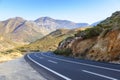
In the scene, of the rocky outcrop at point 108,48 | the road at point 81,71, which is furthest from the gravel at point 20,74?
the rocky outcrop at point 108,48

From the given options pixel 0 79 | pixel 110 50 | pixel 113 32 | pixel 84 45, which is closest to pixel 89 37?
pixel 84 45

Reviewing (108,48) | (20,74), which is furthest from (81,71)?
(108,48)

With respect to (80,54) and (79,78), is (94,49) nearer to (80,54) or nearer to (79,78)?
(80,54)

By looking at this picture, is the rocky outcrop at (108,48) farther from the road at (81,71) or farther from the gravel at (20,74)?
the gravel at (20,74)

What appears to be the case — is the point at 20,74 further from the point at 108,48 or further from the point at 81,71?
the point at 108,48

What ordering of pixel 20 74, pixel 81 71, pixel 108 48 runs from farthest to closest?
pixel 108 48 < pixel 20 74 < pixel 81 71

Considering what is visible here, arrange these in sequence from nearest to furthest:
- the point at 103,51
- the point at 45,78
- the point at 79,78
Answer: the point at 79,78
the point at 45,78
the point at 103,51

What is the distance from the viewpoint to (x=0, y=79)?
17.2 m

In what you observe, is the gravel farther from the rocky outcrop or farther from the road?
the rocky outcrop

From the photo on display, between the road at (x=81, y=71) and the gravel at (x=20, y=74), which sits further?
the gravel at (x=20, y=74)

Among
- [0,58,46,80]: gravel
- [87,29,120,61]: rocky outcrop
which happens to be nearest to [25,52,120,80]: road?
[0,58,46,80]: gravel

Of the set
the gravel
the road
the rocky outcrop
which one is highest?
the rocky outcrop

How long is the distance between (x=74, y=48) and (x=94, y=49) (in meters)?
13.1

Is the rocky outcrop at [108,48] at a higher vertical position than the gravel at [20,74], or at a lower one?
higher
